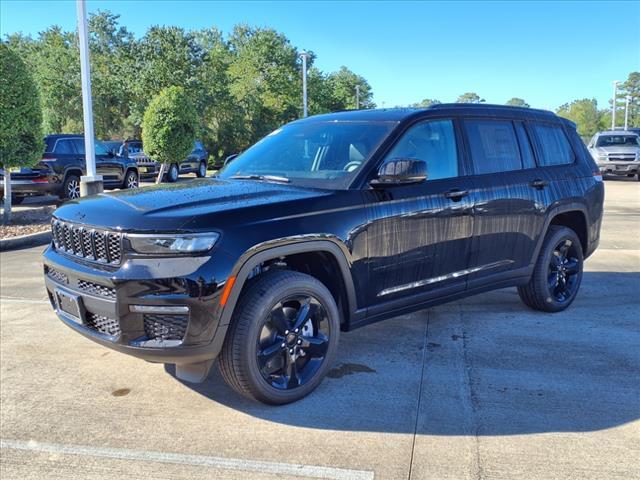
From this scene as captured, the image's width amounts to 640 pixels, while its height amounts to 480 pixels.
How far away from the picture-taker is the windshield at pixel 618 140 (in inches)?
882

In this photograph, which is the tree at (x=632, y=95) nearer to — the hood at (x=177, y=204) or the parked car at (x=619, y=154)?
the parked car at (x=619, y=154)

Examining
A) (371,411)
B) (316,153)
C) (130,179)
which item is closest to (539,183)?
(316,153)

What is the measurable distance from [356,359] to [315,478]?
1595 millimetres

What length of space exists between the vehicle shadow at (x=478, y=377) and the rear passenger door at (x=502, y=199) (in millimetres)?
Answer: 572

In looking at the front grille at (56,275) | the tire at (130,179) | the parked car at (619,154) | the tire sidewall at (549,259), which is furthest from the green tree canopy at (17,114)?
the parked car at (619,154)

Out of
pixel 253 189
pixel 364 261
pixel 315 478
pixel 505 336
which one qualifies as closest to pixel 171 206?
pixel 253 189

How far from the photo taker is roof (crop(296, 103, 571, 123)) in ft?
14.2

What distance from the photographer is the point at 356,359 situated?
4.41 meters

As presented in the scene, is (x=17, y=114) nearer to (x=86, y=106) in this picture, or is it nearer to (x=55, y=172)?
(x=86, y=106)

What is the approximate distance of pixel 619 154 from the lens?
21.8 meters

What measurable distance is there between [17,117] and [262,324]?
9.60 m

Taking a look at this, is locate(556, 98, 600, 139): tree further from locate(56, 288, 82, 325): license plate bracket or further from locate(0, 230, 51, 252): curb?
locate(56, 288, 82, 325): license plate bracket

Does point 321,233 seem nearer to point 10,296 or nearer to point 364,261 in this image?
point 364,261

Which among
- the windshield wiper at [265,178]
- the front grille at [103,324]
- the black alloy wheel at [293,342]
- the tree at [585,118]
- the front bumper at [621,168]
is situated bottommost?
the black alloy wheel at [293,342]
